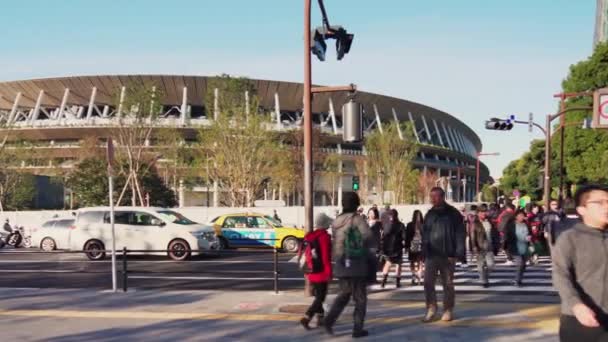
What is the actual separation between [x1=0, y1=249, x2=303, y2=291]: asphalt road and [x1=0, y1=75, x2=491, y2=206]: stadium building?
47515 mm

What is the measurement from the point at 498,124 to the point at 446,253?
1933 centimetres

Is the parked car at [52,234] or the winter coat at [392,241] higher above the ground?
the winter coat at [392,241]

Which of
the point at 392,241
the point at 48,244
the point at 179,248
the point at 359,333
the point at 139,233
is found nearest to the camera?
the point at 359,333

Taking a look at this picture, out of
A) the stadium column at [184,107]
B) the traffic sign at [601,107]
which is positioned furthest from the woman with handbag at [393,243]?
the stadium column at [184,107]

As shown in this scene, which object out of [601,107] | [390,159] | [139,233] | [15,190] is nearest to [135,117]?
[15,190]

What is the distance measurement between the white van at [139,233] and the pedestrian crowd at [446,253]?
770cm

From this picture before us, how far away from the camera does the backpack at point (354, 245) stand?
7.01 meters

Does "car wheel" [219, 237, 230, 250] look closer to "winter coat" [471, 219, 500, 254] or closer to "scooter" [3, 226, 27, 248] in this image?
"scooter" [3, 226, 27, 248]

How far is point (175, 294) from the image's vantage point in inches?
413

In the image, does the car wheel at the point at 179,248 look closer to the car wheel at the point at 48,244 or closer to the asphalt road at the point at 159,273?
the asphalt road at the point at 159,273

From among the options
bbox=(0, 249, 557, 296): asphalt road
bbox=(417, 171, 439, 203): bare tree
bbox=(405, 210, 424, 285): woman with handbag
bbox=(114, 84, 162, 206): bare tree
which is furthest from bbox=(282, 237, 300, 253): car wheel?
bbox=(417, 171, 439, 203): bare tree

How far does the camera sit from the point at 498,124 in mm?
25875

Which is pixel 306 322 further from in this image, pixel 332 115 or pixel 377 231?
pixel 332 115

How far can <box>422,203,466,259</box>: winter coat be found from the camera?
804 centimetres
